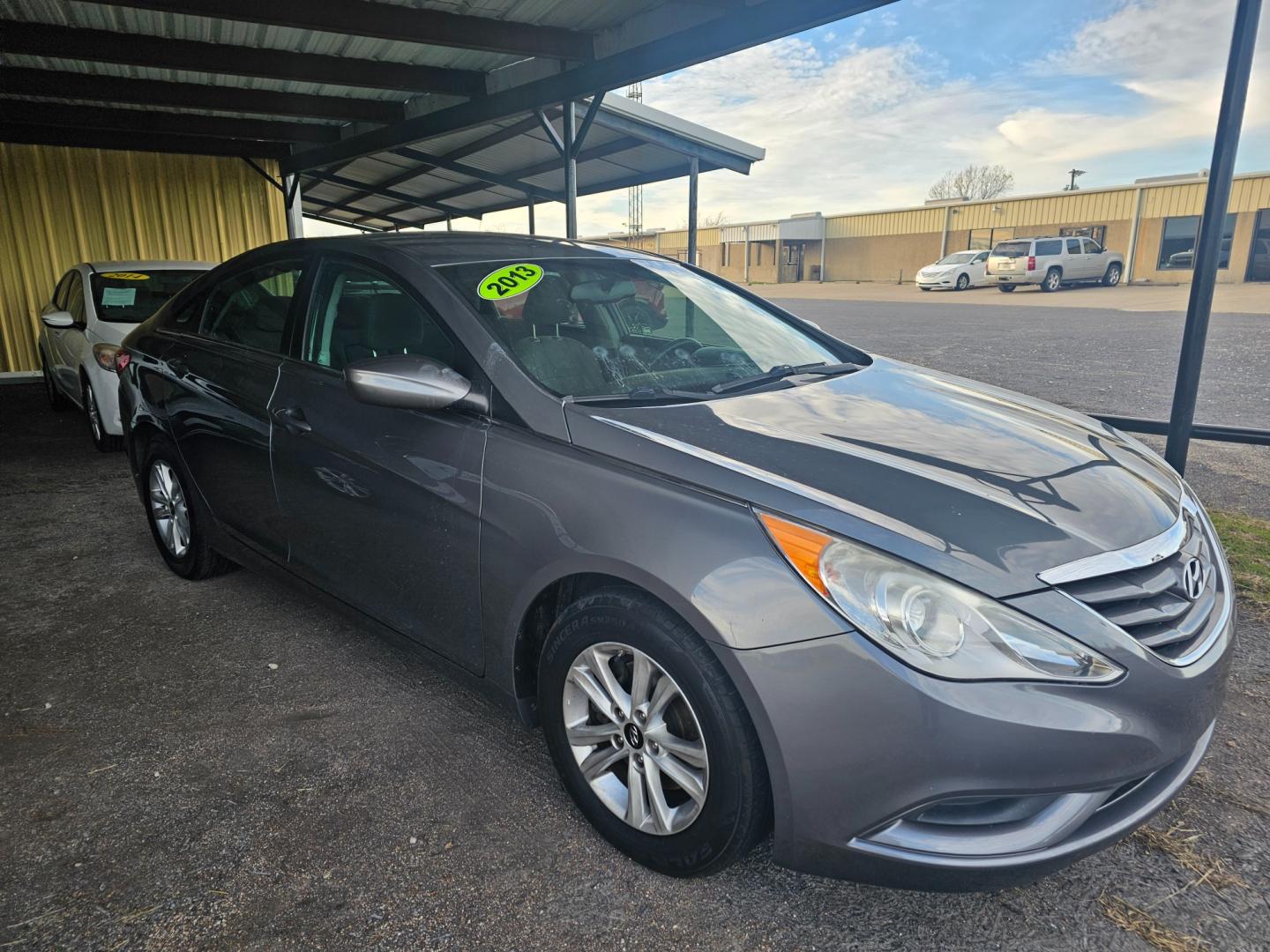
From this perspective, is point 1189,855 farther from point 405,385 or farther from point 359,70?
point 359,70

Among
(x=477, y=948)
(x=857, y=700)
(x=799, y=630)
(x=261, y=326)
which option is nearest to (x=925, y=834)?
(x=857, y=700)

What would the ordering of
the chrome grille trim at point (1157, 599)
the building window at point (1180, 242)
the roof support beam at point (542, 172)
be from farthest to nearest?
the building window at point (1180, 242)
the roof support beam at point (542, 172)
the chrome grille trim at point (1157, 599)

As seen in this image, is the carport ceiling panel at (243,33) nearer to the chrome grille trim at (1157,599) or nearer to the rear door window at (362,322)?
the rear door window at (362,322)

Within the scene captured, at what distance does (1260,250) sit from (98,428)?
125 feet

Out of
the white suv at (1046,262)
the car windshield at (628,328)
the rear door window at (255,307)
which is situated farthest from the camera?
the white suv at (1046,262)

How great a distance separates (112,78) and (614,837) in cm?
934

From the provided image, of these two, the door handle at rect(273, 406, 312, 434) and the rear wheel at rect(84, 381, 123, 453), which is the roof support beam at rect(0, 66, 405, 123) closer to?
the rear wheel at rect(84, 381, 123, 453)

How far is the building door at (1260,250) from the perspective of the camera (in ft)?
101

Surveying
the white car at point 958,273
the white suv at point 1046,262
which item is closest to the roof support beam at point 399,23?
the white suv at point 1046,262

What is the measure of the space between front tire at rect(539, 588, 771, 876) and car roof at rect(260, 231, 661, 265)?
1.34 meters

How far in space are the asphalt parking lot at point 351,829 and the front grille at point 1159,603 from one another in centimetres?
66

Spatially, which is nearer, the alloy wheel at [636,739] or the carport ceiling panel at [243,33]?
the alloy wheel at [636,739]

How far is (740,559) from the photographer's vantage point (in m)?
1.72

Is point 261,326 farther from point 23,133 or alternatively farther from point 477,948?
point 23,133
